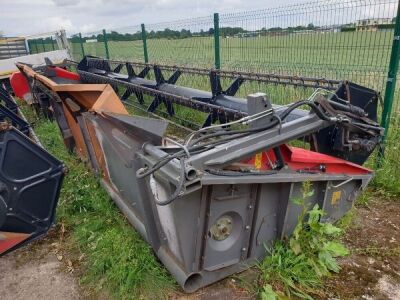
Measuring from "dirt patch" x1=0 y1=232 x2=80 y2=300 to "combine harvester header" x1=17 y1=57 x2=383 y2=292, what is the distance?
65cm

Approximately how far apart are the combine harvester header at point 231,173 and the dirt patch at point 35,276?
65cm

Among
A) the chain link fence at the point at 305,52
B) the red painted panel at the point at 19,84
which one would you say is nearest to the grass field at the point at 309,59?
the chain link fence at the point at 305,52

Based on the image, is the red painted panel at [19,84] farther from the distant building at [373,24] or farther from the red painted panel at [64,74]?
the distant building at [373,24]

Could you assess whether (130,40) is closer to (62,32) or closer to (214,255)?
(62,32)

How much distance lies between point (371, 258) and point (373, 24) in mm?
2873

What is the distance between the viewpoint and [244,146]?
2.08m

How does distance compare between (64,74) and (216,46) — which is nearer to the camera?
(64,74)

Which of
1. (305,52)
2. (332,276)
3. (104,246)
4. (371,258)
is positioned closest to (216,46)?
(305,52)

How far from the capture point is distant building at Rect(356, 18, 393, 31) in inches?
158

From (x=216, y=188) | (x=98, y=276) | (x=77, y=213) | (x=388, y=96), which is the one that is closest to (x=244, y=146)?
(x=216, y=188)

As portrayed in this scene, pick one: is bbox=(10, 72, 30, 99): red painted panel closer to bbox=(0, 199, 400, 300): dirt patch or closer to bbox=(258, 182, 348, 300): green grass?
bbox=(0, 199, 400, 300): dirt patch

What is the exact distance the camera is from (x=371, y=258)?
8.94 feet

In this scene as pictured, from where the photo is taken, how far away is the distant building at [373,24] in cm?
402

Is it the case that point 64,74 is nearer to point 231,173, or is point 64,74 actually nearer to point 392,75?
point 392,75
